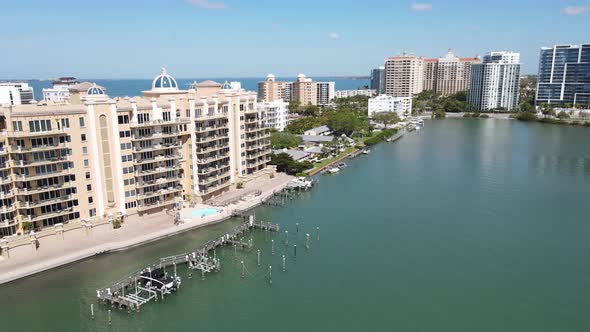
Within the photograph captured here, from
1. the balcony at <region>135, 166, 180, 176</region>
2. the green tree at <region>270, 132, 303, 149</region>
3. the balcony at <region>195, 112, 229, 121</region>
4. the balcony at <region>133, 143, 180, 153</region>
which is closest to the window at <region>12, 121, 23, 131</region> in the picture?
the balcony at <region>133, 143, 180, 153</region>

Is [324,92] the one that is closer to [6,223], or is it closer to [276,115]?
[276,115]

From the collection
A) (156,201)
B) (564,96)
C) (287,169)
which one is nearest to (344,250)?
(156,201)

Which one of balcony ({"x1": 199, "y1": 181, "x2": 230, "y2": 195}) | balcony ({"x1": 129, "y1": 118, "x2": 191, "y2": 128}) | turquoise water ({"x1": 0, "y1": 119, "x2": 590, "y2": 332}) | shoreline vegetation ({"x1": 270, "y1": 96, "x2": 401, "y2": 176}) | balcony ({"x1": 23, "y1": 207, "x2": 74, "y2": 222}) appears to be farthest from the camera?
shoreline vegetation ({"x1": 270, "y1": 96, "x2": 401, "y2": 176})

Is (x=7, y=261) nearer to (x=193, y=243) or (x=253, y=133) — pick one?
(x=193, y=243)

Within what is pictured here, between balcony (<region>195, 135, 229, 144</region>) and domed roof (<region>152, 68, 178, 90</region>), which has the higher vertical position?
domed roof (<region>152, 68, 178, 90</region>)

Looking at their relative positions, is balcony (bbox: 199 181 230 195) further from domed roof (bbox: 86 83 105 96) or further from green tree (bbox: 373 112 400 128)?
green tree (bbox: 373 112 400 128)

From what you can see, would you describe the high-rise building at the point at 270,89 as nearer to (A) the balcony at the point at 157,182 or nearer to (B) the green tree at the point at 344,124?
(B) the green tree at the point at 344,124

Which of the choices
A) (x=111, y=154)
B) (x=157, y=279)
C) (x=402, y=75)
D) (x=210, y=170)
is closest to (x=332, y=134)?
(x=210, y=170)
